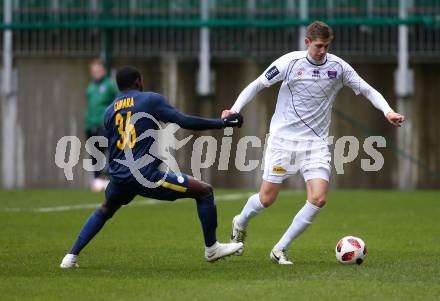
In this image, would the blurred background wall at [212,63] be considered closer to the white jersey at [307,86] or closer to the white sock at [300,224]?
the white jersey at [307,86]

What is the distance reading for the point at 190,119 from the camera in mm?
9734

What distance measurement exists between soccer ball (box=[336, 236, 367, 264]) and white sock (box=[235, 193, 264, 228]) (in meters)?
0.96

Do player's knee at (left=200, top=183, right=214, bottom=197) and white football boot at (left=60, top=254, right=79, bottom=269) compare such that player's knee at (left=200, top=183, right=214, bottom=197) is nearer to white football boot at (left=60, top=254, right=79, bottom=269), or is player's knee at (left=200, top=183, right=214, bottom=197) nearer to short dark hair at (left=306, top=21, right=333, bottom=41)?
white football boot at (left=60, top=254, right=79, bottom=269)

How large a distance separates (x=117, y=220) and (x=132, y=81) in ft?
19.0

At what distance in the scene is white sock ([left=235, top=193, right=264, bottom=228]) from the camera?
1095 cm

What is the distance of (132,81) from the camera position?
9.98 m

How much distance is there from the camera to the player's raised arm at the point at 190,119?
9.66 metres

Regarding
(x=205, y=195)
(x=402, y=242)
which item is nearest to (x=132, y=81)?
(x=205, y=195)

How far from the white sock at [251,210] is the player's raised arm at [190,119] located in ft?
4.61

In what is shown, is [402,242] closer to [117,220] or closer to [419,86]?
[117,220]

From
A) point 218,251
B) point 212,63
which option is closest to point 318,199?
point 218,251

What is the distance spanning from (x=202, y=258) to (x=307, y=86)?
1.92m

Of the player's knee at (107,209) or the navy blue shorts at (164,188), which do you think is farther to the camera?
Answer: the player's knee at (107,209)

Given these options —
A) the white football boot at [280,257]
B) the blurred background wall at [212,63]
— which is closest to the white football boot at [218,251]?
the white football boot at [280,257]
